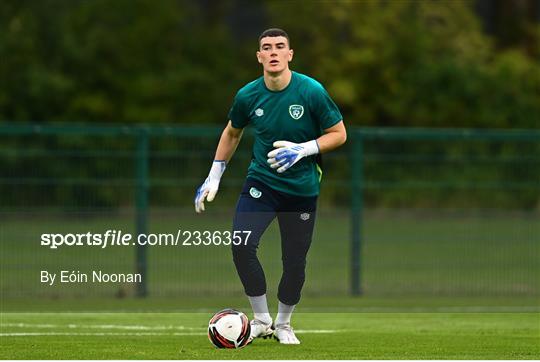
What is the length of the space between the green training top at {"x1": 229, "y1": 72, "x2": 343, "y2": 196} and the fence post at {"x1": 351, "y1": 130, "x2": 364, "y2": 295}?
999 cm

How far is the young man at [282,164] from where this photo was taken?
1178 cm

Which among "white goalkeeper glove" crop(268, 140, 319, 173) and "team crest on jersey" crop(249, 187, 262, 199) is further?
"team crest on jersey" crop(249, 187, 262, 199)

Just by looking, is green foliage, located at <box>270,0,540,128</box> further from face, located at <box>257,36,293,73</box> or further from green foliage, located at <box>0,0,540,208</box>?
face, located at <box>257,36,293,73</box>

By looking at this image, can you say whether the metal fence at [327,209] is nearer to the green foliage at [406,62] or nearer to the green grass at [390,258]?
the green grass at [390,258]

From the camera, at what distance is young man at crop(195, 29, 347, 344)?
11.8 metres

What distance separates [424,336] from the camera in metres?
13.5

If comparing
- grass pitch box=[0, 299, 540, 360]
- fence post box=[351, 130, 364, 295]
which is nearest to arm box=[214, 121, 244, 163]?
grass pitch box=[0, 299, 540, 360]

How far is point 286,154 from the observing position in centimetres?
1160

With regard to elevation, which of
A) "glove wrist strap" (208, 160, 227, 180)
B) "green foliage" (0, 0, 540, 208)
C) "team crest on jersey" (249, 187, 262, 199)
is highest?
"green foliage" (0, 0, 540, 208)

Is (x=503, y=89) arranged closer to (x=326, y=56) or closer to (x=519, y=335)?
(x=326, y=56)

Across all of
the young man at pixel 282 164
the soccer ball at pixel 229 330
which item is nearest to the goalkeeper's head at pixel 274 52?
the young man at pixel 282 164

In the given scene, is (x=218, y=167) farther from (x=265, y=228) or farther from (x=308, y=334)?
(x=308, y=334)

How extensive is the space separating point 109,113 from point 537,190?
54.8 ft

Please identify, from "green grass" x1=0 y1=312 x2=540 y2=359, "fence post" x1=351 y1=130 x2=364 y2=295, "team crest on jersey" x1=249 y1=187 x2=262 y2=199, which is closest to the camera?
"green grass" x1=0 y1=312 x2=540 y2=359
